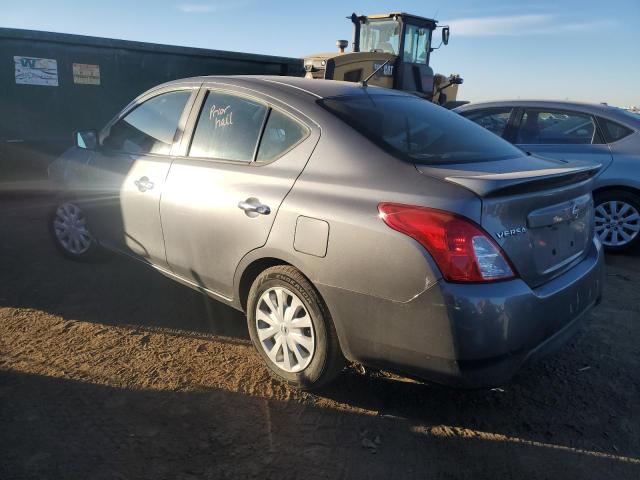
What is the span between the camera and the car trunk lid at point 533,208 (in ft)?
7.48

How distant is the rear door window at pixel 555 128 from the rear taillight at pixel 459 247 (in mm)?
3898

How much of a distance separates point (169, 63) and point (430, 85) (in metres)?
7.41

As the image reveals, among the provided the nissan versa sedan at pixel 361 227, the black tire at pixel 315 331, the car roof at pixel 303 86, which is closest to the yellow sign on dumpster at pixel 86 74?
the nissan versa sedan at pixel 361 227

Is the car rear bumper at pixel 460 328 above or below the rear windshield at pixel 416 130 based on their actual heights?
below

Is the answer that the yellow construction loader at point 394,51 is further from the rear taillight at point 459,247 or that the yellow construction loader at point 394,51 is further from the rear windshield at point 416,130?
the rear taillight at point 459,247

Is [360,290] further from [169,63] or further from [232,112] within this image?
[169,63]

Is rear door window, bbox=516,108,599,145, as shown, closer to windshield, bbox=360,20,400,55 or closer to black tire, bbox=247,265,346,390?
black tire, bbox=247,265,346,390

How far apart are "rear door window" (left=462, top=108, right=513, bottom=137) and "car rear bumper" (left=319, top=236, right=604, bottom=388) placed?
12.1 ft

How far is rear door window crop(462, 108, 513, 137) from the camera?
5.88 m

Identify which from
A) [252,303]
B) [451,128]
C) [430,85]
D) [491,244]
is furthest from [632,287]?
[430,85]

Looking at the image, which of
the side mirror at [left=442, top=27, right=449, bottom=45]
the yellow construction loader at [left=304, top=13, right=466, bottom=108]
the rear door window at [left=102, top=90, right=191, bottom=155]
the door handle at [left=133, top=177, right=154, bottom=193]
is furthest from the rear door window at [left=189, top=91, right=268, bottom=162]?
the side mirror at [left=442, top=27, right=449, bottom=45]

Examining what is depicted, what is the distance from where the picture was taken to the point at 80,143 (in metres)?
4.41

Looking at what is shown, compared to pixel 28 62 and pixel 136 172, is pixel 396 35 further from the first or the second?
pixel 136 172

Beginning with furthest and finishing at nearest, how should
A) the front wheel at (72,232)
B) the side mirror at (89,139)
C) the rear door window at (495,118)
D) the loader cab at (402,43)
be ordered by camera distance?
the loader cab at (402,43) → the rear door window at (495,118) → the front wheel at (72,232) → the side mirror at (89,139)
